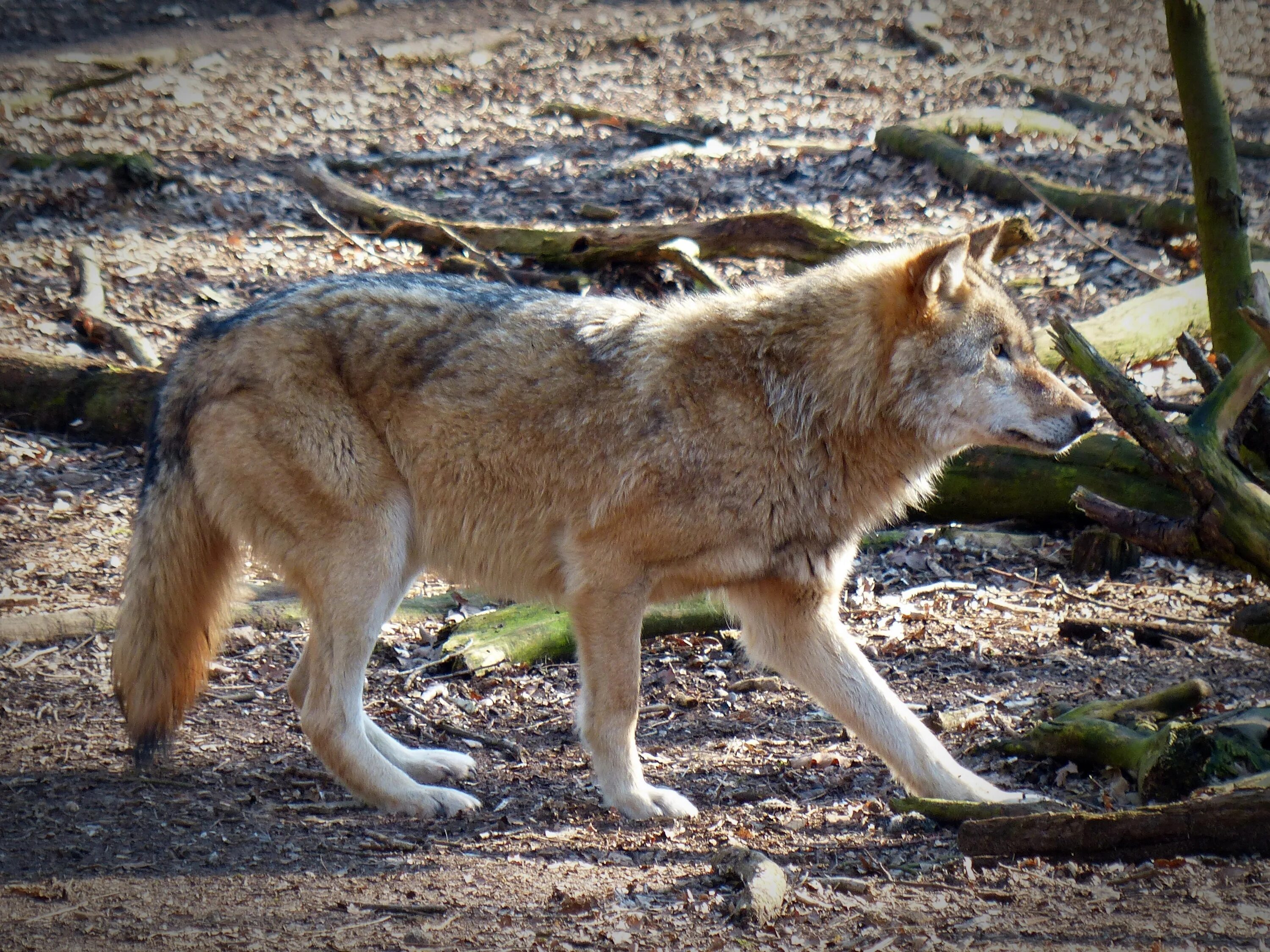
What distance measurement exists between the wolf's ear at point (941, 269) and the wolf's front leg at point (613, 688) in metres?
1.52

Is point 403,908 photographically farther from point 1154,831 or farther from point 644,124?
point 644,124

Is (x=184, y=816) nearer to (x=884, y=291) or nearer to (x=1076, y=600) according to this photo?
(x=884, y=291)

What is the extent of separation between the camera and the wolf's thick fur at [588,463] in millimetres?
4152

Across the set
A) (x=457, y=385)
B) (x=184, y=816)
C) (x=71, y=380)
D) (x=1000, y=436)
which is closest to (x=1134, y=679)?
(x=1000, y=436)

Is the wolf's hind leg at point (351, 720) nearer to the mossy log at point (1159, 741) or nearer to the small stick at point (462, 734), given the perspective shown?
the small stick at point (462, 734)

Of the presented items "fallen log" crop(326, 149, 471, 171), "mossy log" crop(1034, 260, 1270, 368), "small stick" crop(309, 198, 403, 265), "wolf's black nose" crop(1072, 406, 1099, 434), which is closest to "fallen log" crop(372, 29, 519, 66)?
"fallen log" crop(326, 149, 471, 171)

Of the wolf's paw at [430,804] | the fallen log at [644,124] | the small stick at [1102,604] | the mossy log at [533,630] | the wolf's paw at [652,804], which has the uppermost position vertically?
the fallen log at [644,124]

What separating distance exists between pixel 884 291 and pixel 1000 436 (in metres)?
0.69

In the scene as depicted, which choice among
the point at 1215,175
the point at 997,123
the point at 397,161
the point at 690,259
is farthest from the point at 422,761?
the point at 997,123

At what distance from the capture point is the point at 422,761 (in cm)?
450

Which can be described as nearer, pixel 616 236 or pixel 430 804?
pixel 430 804

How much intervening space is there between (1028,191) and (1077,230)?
11.1 ft

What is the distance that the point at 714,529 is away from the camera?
4098 millimetres

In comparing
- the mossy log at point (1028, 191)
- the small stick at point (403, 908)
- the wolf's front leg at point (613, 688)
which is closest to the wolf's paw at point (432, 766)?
the wolf's front leg at point (613, 688)
